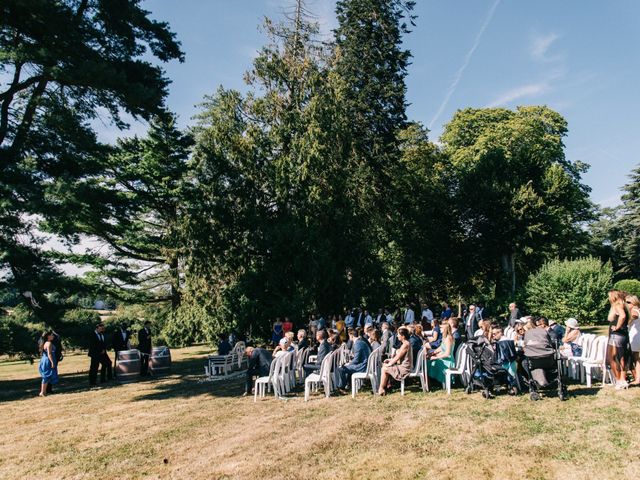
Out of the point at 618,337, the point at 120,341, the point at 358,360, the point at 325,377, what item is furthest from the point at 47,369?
the point at 618,337

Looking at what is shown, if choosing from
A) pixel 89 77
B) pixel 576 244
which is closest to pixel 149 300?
pixel 89 77

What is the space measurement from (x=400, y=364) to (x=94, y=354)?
395 inches

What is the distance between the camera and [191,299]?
22.2 metres

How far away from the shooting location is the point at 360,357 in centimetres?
1062

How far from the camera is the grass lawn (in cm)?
582

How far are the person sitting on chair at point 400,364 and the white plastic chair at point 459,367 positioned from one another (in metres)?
0.80

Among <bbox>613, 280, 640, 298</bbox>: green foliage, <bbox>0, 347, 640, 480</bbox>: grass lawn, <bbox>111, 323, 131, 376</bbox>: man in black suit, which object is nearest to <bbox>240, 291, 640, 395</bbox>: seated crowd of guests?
<bbox>0, 347, 640, 480</bbox>: grass lawn

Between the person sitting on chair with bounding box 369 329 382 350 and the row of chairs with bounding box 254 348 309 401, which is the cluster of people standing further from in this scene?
the person sitting on chair with bounding box 369 329 382 350

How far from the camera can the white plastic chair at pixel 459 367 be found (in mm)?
9762

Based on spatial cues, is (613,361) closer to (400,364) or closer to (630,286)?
(400,364)

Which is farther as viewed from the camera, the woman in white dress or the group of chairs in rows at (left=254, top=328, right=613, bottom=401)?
the group of chairs in rows at (left=254, top=328, right=613, bottom=401)

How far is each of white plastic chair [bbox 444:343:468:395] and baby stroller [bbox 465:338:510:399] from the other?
423 mm

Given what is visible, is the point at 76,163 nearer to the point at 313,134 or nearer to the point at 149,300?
the point at 313,134

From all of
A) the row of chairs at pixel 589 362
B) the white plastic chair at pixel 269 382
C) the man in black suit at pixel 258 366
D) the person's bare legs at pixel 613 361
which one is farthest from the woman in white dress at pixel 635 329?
the man in black suit at pixel 258 366
